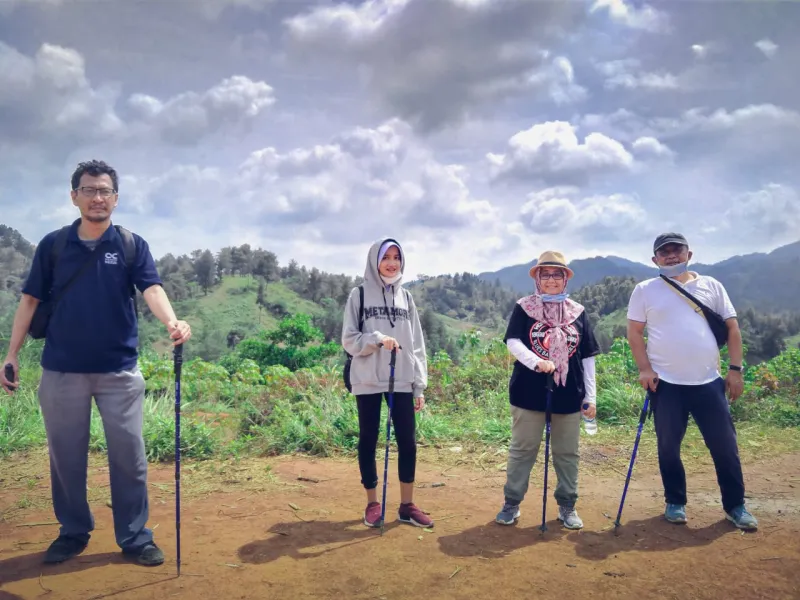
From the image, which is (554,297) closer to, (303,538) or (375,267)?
(375,267)

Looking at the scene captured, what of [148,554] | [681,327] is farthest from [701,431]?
[148,554]

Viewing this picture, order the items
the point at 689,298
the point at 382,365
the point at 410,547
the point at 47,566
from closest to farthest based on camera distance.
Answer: the point at 47,566, the point at 410,547, the point at 382,365, the point at 689,298

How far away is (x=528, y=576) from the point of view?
3.42 metres

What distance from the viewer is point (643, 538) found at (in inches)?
159

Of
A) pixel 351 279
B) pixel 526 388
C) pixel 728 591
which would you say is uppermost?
pixel 351 279

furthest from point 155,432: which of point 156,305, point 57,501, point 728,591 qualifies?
point 728,591

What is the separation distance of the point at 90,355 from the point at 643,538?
379 centimetres

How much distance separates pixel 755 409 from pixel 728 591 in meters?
5.64

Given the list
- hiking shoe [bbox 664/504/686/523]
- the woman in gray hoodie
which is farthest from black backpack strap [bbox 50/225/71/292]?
hiking shoe [bbox 664/504/686/523]

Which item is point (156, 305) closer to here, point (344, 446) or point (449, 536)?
point (449, 536)

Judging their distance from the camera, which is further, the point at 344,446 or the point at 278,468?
the point at 344,446

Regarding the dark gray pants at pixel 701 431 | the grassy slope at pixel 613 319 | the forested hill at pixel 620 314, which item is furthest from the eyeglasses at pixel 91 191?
the grassy slope at pixel 613 319

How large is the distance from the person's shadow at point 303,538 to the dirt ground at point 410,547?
14 millimetres

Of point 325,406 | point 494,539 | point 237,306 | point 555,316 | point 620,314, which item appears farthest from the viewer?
point 237,306
